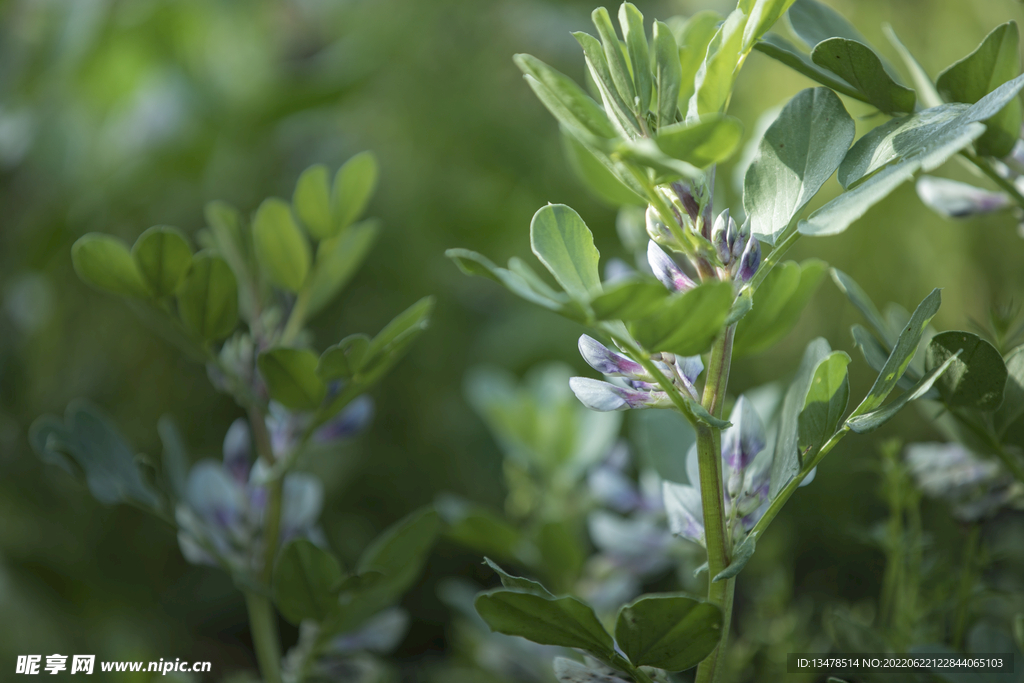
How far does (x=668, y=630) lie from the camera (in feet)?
0.95

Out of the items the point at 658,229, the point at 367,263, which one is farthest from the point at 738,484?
the point at 367,263

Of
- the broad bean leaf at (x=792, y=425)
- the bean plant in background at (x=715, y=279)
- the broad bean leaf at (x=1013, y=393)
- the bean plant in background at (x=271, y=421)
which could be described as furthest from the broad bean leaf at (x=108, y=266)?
the broad bean leaf at (x=1013, y=393)

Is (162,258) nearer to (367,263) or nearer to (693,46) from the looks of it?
(693,46)

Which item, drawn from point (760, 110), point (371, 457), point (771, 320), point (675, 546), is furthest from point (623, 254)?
point (771, 320)

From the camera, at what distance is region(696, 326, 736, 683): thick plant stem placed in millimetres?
298

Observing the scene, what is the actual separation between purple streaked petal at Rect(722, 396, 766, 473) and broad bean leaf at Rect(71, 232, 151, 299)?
0.31 m

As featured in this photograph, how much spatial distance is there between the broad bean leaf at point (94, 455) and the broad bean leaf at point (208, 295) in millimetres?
94

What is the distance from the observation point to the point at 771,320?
15.0 inches

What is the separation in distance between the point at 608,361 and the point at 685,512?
0.31 feet

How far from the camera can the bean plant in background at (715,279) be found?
25 cm

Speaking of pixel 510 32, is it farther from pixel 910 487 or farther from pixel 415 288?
pixel 910 487

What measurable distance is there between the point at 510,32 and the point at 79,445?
3.73 feet

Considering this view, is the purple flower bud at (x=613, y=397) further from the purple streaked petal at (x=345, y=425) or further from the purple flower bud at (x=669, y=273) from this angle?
the purple streaked petal at (x=345, y=425)

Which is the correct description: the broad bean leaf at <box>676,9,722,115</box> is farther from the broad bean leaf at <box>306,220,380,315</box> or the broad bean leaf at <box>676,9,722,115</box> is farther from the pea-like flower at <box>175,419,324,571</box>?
the pea-like flower at <box>175,419,324,571</box>
